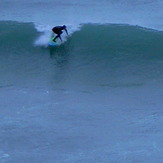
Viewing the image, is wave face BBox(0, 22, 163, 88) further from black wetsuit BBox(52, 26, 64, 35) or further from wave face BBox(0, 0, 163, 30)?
wave face BBox(0, 0, 163, 30)

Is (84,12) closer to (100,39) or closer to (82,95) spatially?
(100,39)

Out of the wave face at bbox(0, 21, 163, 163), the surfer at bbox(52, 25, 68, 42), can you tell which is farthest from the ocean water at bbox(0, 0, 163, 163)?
the surfer at bbox(52, 25, 68, 42)

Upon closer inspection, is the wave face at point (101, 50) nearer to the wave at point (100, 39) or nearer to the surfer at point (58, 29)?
the wave at point (100, 39)

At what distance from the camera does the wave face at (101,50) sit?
1104 centimetres

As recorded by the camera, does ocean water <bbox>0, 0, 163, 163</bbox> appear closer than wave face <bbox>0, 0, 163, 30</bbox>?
Yes

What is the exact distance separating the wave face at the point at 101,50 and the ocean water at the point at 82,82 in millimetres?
21

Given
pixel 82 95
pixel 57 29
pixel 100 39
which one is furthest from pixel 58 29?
pixel 82 95

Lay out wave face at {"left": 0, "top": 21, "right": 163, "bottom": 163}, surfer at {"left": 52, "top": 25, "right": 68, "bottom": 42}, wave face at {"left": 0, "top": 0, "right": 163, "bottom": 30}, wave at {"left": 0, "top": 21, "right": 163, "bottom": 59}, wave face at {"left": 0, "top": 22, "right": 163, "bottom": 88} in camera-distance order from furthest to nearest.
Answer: wave face at {"left": 0, "top": 0, "right": 163, "bottom": 30} → surfer at {"left": 52, "top": 25, "right": 68, "bottom": 42} → wave at {"left": 0, "top": 21, "right": 163, "bottom": 59} → wave face at {"left": 0, "top": 22, "right": 163, "bottom": 88} → wave face at {"left": 0, "top": 21, "right": 163, "bottom": 163}

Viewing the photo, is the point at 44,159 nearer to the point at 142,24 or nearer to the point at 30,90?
the point at 30,90

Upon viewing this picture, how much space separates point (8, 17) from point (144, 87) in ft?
16.3

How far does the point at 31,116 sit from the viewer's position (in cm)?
932

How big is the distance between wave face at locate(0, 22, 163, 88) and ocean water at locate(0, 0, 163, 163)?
21mm

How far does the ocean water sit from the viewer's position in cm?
850

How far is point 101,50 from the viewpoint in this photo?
→ 12.0m
